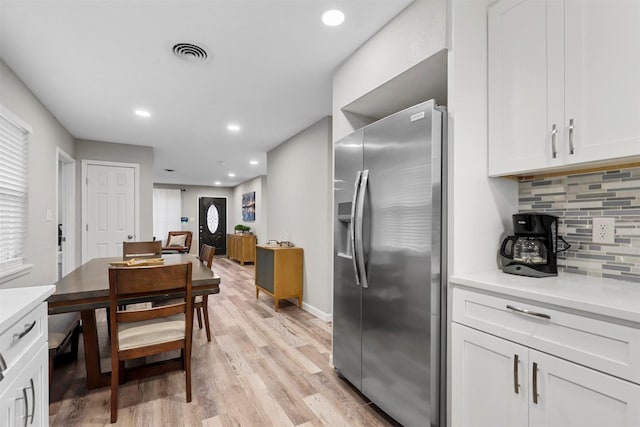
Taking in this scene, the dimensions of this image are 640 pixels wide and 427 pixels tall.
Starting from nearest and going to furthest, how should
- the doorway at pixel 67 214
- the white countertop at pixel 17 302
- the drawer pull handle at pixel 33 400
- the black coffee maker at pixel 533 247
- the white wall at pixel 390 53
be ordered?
the white countertop at pixel 17 302 < the drawer pull handle at pixel 33 400 < the black coffee maker at pixel 533 247 < the white wall at pixel 390 53 < the doorway at pixel 67 214

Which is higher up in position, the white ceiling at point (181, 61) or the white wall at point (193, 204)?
the white ceiling at point (181, 61)

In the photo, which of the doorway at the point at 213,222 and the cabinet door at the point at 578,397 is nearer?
the cabinet door at the point at 578,397

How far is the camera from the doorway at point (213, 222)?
10000mm

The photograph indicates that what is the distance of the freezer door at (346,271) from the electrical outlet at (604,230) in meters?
1.25

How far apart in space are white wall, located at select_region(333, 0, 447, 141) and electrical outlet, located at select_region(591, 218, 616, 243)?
3.88 feet

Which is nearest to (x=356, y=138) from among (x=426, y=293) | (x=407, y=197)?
(x=407, y=197)

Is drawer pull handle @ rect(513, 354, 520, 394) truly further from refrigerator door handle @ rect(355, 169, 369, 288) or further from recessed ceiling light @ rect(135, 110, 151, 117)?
recessed ceiling light @ rect(135, 110, 151, 117)

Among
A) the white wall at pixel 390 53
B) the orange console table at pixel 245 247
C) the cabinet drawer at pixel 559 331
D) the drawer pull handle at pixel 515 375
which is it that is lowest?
the orange console table at pixel 245 247

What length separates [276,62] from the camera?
2387mm

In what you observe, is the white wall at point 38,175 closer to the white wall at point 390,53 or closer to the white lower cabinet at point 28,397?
the white lower cabinet at point 28,397

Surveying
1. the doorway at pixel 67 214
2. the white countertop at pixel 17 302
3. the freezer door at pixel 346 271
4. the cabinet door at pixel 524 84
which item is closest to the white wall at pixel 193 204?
the doorway at pixel 67 214

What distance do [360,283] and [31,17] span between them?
8.71 ft

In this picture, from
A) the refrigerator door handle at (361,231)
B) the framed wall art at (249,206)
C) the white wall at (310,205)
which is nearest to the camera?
the refrigerator door handle at (361,231)

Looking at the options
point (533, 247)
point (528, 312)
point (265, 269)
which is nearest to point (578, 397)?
point (528, 312)
